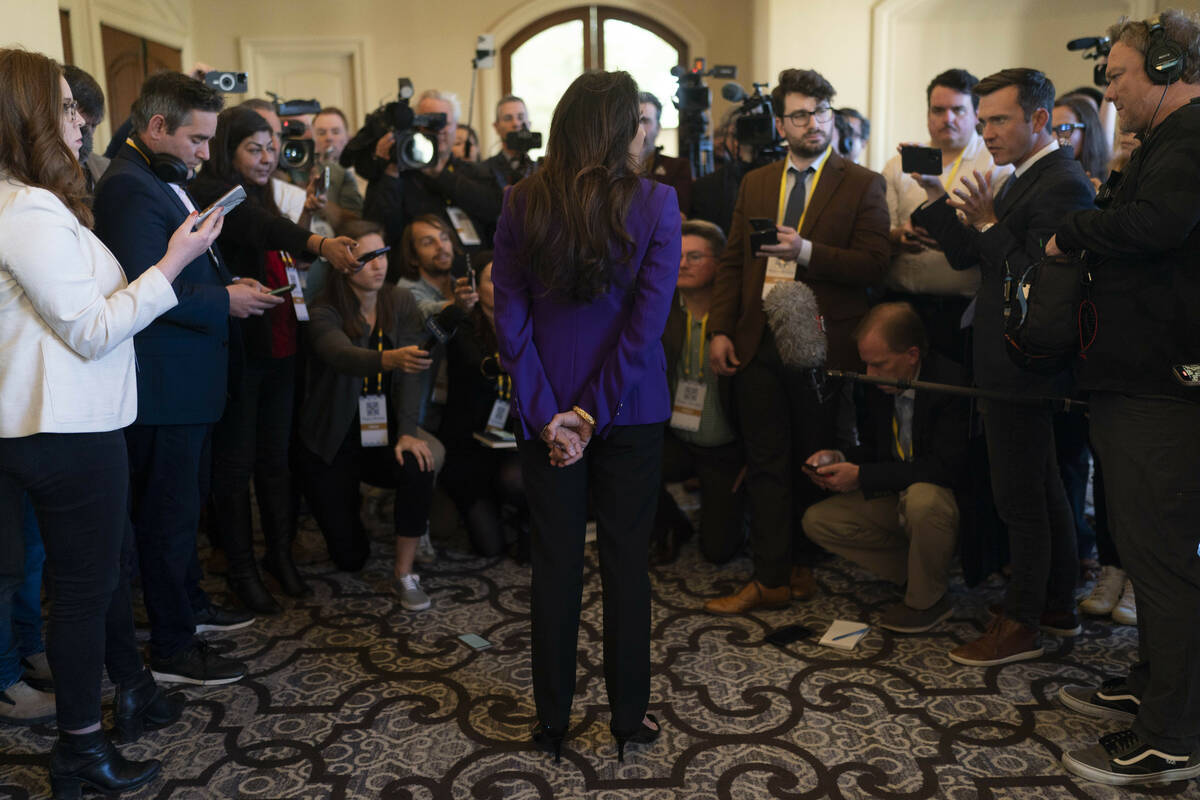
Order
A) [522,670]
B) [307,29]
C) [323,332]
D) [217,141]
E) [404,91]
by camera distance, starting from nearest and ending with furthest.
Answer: [522,670]
[217,141]
[323,332]
[404,91]
[307,29]

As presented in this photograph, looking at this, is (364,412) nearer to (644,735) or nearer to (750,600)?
(750,600)

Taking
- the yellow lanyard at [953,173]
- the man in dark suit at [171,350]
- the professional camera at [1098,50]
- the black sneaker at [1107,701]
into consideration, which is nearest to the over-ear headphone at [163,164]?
the man in dark suit at [171,350]

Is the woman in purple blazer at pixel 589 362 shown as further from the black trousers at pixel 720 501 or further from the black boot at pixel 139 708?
the black trousers at pixel 720 501

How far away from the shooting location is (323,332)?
9.81 ft

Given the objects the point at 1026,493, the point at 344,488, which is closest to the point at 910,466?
the point at 1026,493

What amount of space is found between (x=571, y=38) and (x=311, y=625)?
7005 millimetres

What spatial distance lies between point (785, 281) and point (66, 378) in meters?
1.88

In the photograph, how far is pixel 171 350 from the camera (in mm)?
2240

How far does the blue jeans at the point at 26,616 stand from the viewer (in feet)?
7.36

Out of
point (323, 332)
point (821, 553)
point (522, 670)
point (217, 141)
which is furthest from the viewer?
point (821, 553)

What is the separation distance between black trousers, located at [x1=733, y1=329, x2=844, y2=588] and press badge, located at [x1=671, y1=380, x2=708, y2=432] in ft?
0.93

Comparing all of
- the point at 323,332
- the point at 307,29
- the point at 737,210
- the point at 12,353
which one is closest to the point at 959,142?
the point at 737,210

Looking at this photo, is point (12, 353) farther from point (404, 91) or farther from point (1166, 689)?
point (404, 91)

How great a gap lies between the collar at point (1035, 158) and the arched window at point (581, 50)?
6463 millimetres
